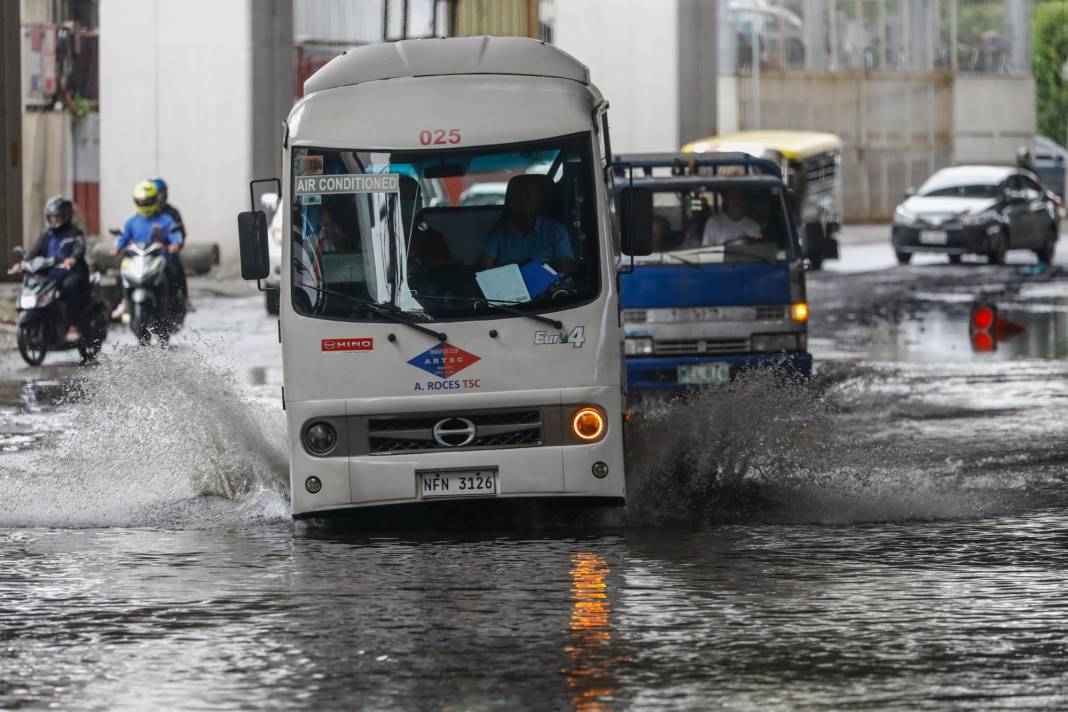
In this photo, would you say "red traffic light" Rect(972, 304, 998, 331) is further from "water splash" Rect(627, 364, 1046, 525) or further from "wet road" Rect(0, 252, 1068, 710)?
"water splash" Rect(627, 364, 1046, 525)

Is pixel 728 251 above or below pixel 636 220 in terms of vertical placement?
below

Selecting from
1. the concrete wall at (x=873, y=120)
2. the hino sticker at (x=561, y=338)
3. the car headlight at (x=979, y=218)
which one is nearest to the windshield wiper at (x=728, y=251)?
the hino sticker at (x=561, y=338)

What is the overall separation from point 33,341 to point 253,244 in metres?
10.3

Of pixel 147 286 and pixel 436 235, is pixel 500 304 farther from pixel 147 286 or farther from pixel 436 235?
pixel 147 286

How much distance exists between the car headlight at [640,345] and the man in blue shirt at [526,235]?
5503 mm

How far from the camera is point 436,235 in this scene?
10.3m

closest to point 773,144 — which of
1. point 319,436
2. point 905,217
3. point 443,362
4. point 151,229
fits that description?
point 905,217

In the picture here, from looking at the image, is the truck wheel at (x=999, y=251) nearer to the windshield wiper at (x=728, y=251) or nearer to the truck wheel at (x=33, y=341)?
the truck wheel at (x=33, y=341)

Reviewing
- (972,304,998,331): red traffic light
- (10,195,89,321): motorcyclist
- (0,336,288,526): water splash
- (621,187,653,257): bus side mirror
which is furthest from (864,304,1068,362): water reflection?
(621,187,653,257): bus side mirror

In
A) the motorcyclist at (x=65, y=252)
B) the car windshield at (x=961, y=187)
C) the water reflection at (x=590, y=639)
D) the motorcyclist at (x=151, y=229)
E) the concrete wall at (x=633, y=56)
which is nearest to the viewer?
the water reflection at (x=590, y=639)

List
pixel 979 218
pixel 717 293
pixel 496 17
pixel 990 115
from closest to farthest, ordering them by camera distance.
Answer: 1. pixel 717 293
2. pixel 979 218
3. pixel 496 17
4. pixel 990 115

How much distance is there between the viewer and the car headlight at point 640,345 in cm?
1584

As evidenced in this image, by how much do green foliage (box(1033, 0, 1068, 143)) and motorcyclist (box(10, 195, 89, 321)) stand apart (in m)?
56.7

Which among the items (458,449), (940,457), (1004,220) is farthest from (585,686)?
(1004,220)
